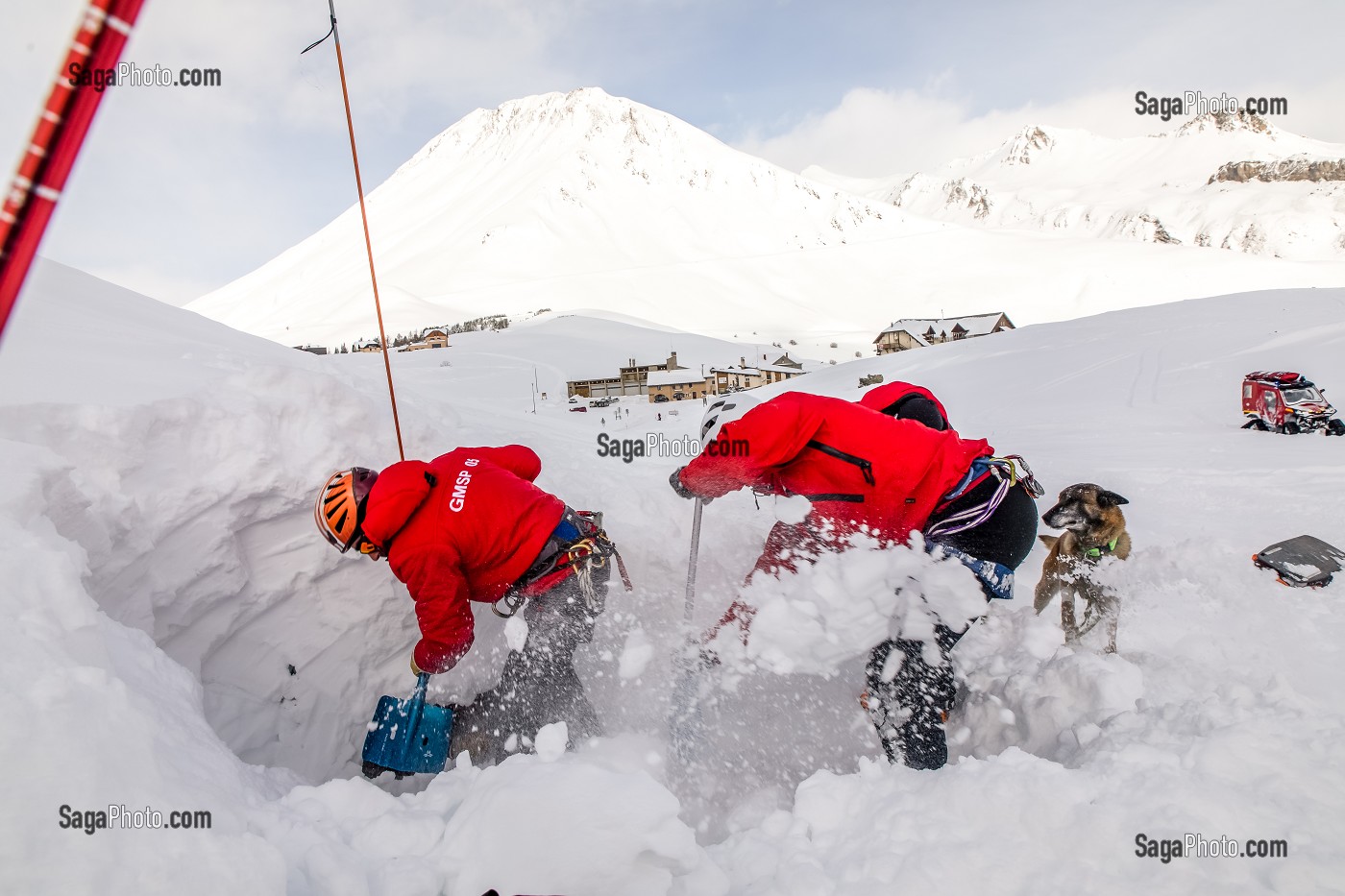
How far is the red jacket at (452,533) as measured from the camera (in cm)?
313

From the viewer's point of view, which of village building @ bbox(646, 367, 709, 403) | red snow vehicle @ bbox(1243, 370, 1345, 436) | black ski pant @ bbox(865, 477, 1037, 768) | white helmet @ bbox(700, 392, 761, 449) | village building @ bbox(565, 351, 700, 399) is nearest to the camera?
black ski pant @ bbox(865, 477, 1037, 768)

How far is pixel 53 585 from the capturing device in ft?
7.25

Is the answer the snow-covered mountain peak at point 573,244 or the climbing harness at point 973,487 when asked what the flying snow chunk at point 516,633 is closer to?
the climbing harness at point 973,487

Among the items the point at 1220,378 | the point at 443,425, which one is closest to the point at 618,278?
the point at 1220,378

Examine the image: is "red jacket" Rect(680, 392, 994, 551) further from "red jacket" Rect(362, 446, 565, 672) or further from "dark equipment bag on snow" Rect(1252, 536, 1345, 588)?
"dark equipment bag on snow" Rect(1252, 536, 1345, 588)

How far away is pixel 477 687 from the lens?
4105mm

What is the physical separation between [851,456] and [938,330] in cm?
6155

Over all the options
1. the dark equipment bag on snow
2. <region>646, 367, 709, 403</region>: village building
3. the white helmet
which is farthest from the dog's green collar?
<region>646, 367, 709, 403</region>: village building

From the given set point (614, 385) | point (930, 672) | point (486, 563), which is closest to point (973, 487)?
point (930, 672)

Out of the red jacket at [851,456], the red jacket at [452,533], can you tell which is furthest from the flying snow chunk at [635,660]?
the red jacket at [851,456]

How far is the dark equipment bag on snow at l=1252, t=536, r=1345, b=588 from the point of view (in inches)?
157

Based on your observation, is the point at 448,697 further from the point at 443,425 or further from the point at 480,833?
the point at 443,425

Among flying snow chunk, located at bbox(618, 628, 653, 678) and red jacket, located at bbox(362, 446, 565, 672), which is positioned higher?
red jacket, located at bbox(362, 446, 565, 672)

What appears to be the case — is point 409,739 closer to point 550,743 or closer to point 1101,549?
point 550,743
